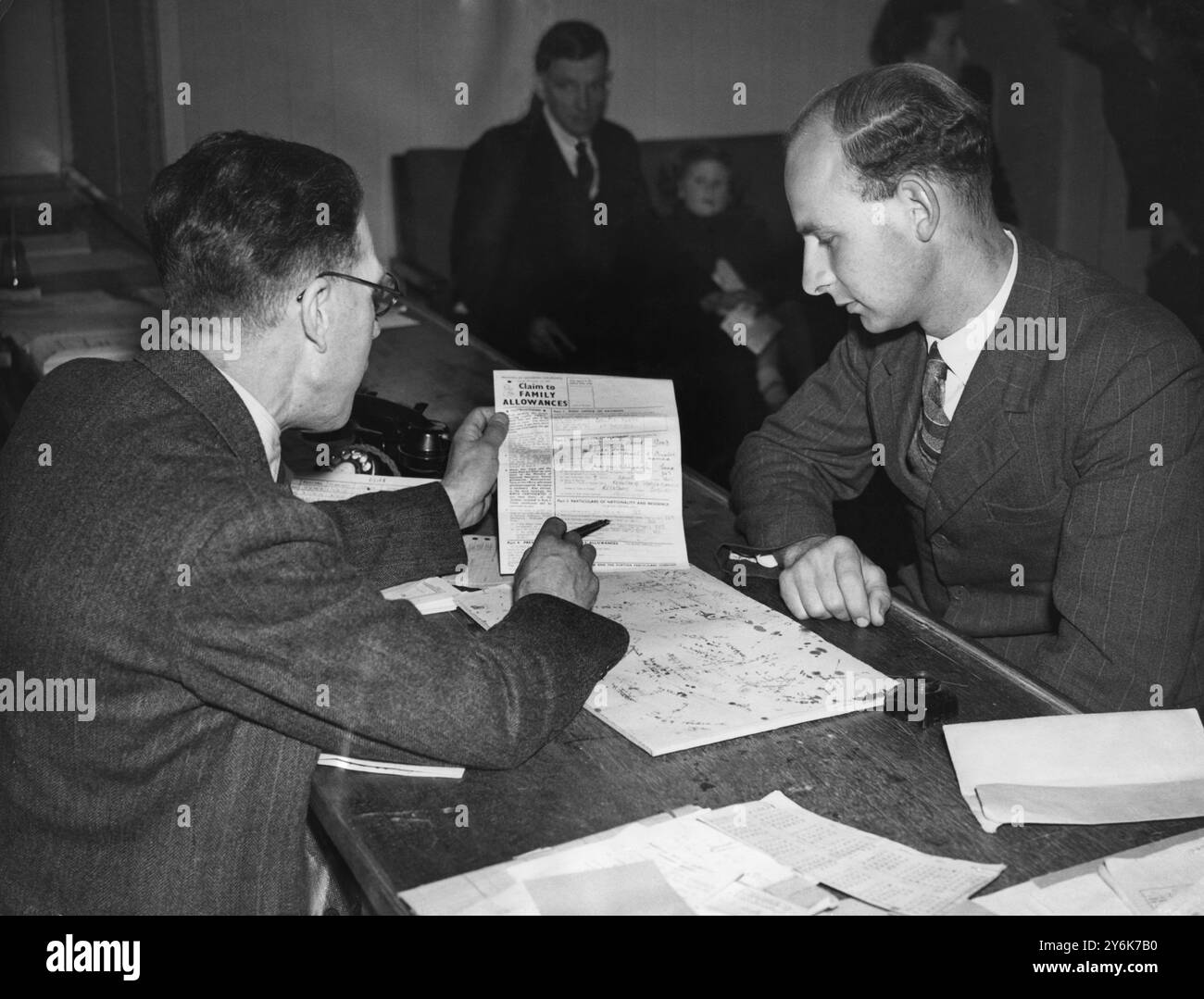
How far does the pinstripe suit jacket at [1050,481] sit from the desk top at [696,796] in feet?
0.82

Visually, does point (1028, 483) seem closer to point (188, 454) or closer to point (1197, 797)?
point (1197, 797)

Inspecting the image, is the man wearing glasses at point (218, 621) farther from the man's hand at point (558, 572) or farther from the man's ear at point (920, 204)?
the man's ear at point (920, 204)

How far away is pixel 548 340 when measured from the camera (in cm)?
536

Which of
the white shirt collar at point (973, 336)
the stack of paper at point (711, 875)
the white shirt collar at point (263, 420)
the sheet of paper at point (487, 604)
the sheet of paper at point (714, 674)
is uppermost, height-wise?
the white shirt collar at point (973, 336)

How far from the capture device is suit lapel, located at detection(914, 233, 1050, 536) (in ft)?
6.18

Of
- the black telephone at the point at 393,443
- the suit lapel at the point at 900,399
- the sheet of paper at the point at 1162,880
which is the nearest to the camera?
the sheet of paper at the point at 1162,880

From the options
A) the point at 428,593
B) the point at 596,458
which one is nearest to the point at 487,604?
the point at 428,593

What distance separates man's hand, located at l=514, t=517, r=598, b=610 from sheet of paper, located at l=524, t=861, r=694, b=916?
19.2 inches

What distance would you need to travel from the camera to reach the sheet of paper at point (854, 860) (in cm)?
108

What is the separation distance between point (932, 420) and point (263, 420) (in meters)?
1.09

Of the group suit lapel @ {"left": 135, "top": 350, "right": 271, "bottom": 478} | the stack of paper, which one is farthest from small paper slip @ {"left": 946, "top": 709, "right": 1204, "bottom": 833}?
suit lapel @ {"left": 135, "top": 350, "right": 271, "bottom": 478}

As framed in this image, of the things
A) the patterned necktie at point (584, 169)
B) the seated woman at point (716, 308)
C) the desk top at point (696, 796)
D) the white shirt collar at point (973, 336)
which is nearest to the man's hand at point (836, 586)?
the desk top at point (696, 796)

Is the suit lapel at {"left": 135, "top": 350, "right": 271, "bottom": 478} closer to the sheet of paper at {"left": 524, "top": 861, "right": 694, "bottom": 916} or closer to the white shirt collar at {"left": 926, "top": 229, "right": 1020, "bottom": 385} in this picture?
the sheet of paper at {"left": 524, "top": 861, "right": 694, "bottom": 916}
